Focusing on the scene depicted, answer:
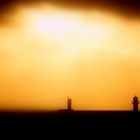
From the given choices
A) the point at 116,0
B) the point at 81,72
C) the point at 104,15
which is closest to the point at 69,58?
the point at 81,72

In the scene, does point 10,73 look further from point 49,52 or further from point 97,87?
point 97,87

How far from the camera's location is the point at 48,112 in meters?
3.14

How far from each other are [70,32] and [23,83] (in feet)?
2.65

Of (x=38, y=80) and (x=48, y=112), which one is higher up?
(x=38, y=80)
